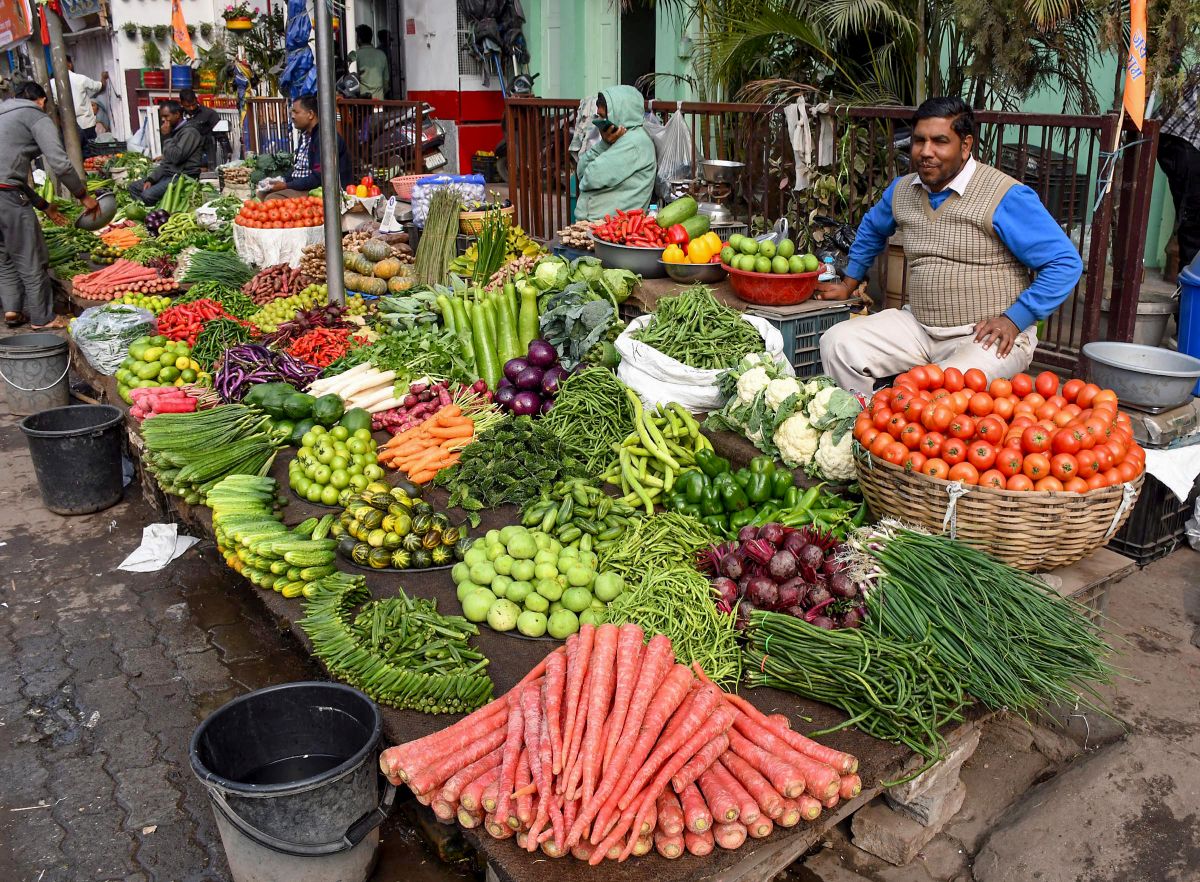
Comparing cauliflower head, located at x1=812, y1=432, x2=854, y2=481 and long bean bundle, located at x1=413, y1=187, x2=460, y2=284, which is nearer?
cauliflower head, located at x1=812, y1=432, x2=854, y2=481

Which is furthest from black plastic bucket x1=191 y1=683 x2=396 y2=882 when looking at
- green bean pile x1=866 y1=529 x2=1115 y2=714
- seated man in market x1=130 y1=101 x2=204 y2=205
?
seated man in market x1=130 y1=101 x2=204 y2=205

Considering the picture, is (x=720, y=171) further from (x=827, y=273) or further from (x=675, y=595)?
(x=675, y=595)

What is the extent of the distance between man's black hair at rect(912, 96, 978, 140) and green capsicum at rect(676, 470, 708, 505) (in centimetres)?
197

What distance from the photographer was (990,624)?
303 centimetres

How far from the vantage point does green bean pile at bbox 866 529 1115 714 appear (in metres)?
2.96

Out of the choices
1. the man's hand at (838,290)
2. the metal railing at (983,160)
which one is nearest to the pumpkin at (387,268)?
the metal railing at (983,160)

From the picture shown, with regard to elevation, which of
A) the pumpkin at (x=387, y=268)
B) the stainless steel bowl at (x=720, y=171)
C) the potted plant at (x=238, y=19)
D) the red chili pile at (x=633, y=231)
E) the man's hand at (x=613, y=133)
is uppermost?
the potted plant at (x=238, y=19)

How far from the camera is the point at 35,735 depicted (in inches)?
149

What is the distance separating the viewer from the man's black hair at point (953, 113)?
14.3 feet

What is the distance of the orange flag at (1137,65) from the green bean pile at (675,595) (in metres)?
3.11

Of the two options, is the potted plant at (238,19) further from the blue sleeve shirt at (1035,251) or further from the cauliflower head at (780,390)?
the blue sleeve shirt at (1035,251)

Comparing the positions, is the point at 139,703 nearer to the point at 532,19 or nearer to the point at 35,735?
the point at 35,735

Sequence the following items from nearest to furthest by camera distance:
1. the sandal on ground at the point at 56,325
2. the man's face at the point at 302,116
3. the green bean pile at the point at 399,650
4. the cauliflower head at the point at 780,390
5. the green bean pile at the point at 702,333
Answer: the green bean pile at the point at 399,650 < the cauliflower head at the point at 780,390 < the green bean pile at the point at 702,333 < the man's face at the point at 302,116 < the sandal on ground at the point at 56,325

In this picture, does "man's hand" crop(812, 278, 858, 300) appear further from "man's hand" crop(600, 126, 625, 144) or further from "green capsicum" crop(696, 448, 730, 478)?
"man's hand" crop(600, 126, 625, 144)
